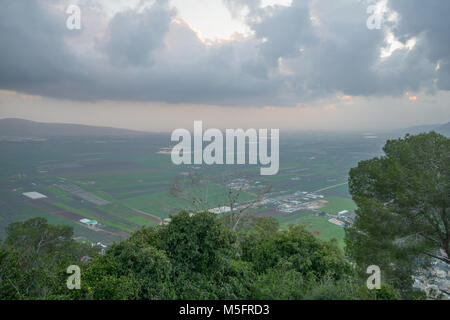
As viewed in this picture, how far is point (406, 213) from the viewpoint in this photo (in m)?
6.96

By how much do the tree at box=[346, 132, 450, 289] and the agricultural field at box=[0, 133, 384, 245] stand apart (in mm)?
3154

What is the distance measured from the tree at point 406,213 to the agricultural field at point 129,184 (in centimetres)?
315

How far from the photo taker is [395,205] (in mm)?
7258

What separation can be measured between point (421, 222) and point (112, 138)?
71399 millimetres

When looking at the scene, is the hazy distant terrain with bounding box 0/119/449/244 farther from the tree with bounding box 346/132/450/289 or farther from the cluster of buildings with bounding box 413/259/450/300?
the cluster of buildings with bounding box 413/259/450/300

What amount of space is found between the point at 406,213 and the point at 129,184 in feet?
114

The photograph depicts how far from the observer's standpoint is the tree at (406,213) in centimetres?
662

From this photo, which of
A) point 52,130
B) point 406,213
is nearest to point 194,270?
point 406,213

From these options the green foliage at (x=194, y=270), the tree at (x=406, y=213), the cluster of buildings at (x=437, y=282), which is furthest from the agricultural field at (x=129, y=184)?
the cluster of buildings at (x=437, y=282)

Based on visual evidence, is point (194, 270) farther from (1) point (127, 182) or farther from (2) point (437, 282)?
(1) point (127, 182)

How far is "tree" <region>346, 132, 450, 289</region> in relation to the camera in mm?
6625
